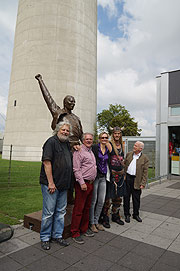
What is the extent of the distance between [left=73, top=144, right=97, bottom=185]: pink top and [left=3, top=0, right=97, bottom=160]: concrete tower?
59.8 ft

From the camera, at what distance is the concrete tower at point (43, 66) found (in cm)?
2200

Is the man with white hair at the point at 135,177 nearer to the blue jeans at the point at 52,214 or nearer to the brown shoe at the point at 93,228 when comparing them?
the brown shoe at the point at 93,228

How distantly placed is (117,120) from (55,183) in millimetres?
28964

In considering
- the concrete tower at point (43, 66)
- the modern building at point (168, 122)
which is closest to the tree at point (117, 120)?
the concrete tower at point (43, 66)

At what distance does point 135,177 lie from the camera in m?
4.50

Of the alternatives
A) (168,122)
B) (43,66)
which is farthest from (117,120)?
(168,122)

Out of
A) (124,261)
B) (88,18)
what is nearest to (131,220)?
(124,261)

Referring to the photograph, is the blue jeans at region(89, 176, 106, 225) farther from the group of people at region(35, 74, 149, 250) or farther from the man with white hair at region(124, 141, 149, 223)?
the man with white hair at region(124, 141, 149, 223)

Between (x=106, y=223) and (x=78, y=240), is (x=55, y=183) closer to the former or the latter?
(x=78, y=240)

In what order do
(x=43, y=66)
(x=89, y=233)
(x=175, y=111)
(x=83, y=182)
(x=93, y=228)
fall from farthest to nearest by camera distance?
1. (x=43, y=66)
2. (x=175, y=111)
3. (x=93, y=228)
4. (x=89, y=233)
5. (x=83, y=182)

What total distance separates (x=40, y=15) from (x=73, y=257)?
25.8 metres

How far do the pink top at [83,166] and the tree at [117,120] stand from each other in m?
27.1

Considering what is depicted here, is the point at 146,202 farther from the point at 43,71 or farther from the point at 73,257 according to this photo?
the point at 43,71

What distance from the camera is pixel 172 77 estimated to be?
11.0 metres
